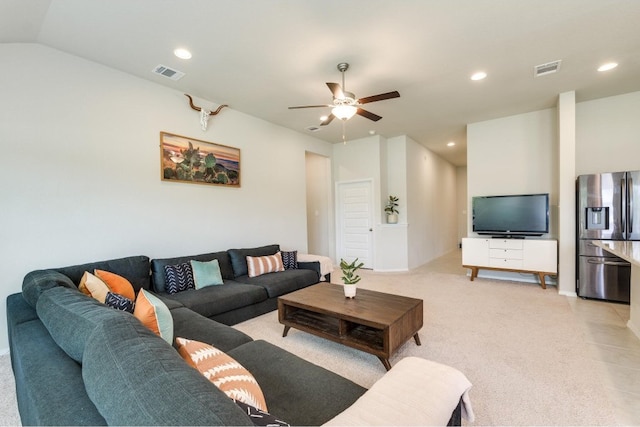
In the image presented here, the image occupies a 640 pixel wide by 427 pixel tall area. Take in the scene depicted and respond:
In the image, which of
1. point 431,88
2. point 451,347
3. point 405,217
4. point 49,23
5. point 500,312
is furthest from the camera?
point 405,217

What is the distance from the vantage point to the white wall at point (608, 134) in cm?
403

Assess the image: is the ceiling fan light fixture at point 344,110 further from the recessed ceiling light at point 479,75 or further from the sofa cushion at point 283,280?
the sofa cushion at point 283,280

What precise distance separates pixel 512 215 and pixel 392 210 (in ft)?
6.85

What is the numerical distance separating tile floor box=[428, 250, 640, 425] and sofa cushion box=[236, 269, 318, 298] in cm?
284

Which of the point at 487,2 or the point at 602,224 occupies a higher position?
the point at 487,2

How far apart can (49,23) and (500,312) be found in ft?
17.5

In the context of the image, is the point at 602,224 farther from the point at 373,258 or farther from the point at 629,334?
the point at 373,258

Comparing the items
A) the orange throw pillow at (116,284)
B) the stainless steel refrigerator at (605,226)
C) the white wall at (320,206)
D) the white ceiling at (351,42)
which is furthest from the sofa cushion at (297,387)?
the white wall at (320,206)

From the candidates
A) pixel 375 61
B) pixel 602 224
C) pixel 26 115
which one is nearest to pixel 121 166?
pixel 26 115

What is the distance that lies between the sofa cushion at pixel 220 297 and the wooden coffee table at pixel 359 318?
552 mm

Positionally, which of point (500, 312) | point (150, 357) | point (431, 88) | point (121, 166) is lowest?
point (500, 312)

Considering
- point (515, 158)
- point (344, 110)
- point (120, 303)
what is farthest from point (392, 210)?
point (120, 303)

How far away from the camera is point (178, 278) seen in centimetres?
309

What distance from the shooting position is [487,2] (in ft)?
7.20
